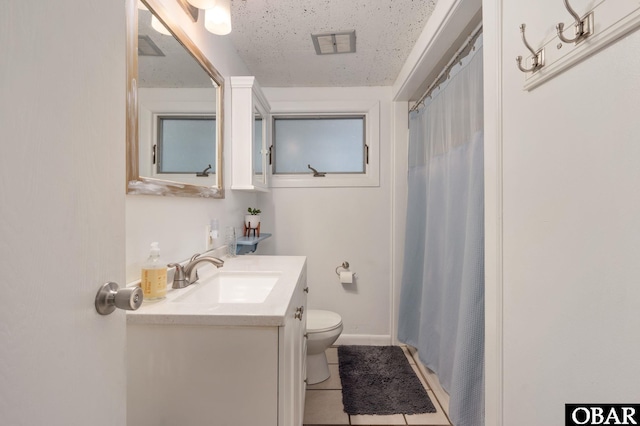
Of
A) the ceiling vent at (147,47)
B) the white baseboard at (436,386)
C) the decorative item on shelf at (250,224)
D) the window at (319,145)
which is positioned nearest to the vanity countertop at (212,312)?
the ceiling vent at (147,47)

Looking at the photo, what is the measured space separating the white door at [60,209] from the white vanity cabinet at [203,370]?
0.79 feet

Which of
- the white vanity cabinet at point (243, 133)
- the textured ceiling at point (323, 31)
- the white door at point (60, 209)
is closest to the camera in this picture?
the white door at point (60, 209)

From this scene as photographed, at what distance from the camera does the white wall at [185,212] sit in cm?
103

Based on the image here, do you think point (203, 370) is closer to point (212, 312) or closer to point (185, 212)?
point (212, 312)

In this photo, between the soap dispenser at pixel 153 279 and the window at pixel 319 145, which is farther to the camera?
the window at pixel 319 145

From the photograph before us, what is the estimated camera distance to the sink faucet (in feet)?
3.81

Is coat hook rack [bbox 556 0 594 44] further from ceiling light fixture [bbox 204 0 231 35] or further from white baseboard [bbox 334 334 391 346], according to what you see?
white baseboard [bbox 334 334 391 346]

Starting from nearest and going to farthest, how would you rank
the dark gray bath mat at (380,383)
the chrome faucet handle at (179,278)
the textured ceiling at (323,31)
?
the chrome faucet handle at (179,278), the textured ceiling at (323,31), the dark gray bath mat at (380,383)

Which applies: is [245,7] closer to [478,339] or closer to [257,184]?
[257,184]

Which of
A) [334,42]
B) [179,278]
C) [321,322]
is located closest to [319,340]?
[321,322]

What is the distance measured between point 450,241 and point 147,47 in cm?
162

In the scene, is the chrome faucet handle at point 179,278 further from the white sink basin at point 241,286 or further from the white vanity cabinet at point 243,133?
the white vanity cabinet at point 243,133

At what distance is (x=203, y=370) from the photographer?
0.83 meters

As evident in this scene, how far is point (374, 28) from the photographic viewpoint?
5.92 feet
